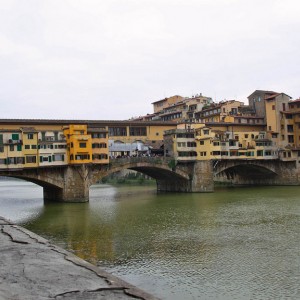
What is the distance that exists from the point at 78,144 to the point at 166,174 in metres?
15.1

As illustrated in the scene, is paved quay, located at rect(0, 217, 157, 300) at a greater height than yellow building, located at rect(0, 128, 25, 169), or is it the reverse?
yellow building, located at rect(0, 128, 25, 169)

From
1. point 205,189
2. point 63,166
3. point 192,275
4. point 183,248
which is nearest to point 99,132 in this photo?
point 63,166

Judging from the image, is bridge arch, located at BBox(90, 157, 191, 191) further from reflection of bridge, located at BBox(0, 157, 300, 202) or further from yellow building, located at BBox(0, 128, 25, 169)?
yellow building, located at BBox(0, 128, 25, 169)

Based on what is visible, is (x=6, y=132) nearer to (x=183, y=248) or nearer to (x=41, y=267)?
(x=183, y=248)

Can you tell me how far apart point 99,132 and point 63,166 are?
5.43 metres

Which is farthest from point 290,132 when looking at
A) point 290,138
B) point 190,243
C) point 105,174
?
point 190,243

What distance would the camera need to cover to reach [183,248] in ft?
68.7

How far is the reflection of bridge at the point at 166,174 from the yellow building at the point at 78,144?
2.76ft

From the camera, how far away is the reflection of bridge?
44484 mm

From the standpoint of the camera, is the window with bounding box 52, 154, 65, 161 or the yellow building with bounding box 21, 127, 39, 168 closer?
the yellow building with bounding box 21, 127, 39, 168

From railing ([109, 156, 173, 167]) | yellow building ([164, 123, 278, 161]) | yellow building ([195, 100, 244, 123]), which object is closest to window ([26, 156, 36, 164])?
railing ([109, 156, 173, 167])

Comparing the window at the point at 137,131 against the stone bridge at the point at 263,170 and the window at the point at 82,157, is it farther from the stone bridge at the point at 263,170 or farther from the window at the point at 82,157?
the window at the point at 82,157

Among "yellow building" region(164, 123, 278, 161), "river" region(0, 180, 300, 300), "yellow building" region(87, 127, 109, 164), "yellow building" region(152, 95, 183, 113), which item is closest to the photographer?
"river" region(0, 180, 300, 300)

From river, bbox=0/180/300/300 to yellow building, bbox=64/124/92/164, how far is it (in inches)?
244
